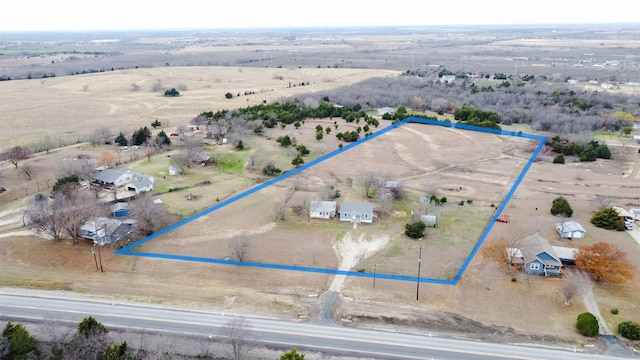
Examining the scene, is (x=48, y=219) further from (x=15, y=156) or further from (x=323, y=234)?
(x=15, y=156)

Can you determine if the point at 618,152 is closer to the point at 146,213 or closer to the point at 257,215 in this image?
the point at 257,215

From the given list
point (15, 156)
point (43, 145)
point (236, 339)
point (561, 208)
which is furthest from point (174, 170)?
point (561, 208)

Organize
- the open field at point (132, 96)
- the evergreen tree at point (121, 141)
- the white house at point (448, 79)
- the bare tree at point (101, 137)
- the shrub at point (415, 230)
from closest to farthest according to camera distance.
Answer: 1. the shrub at point (415, 230)
2. the evergreen tree at point (121, 141)
3. the bare tree at point (101, 137)
4. the open field at point (132, 96)
5. the white house at point (448, 79)

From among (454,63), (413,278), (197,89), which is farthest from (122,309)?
(454,63)

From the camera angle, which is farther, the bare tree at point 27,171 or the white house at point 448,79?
the white house at point 448,79

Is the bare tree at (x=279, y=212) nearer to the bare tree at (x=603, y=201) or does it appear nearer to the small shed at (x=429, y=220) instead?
the small shed at (x=429, y=220)

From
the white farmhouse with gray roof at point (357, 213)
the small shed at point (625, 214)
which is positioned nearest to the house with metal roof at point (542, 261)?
the small shed at point (625, 214)
